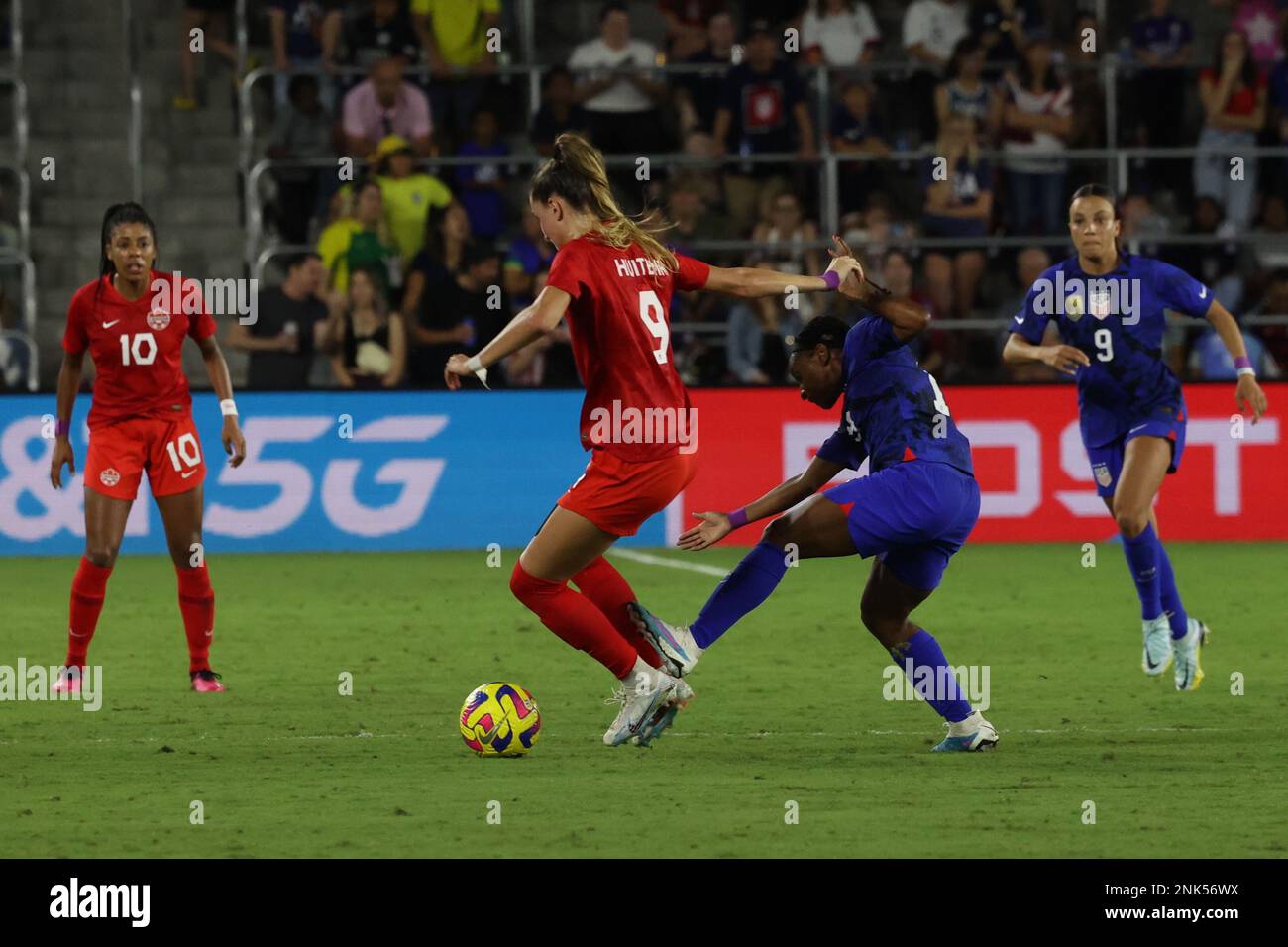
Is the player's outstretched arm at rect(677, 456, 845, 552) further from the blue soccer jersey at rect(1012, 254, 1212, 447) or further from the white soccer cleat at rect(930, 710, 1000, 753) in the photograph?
the blue soccer jersey at rect(1012, 254, 1212, 447)

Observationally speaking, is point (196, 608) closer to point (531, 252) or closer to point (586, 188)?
point (586, 188)

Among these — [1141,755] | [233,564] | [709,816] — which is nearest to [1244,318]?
[233,564]

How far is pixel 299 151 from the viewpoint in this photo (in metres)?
19.5

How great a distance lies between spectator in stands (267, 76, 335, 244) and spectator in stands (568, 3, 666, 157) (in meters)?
2.34

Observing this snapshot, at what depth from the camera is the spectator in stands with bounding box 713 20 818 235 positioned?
19.4 meters

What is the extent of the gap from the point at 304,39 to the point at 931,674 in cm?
1354

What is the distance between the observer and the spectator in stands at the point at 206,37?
67.6ft

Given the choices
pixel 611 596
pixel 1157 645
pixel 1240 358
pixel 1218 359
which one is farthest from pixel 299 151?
pixel 611 596

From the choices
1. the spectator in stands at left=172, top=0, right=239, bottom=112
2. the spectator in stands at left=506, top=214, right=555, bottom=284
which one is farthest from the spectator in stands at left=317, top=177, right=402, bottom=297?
the spectator in stands at left=172, top=0, right=239, bottom=112

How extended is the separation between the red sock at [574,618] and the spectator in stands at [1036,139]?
39.6 feet

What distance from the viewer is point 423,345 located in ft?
57.4

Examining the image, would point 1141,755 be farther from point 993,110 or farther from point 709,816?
point 993,110

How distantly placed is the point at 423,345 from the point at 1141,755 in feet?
33.7

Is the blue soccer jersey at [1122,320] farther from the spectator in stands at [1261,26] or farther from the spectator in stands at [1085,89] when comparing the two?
the spectator in stands at [1261,26]
